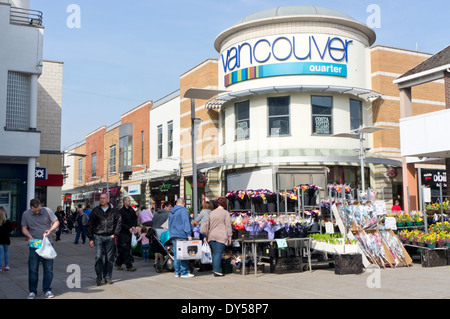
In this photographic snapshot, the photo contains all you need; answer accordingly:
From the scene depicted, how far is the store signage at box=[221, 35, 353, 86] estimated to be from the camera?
27.3 meters

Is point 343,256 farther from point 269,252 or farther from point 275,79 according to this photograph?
point 275,79

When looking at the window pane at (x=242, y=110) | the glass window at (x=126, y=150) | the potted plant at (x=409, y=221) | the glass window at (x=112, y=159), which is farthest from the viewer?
the glass window at (x=112, y=159)

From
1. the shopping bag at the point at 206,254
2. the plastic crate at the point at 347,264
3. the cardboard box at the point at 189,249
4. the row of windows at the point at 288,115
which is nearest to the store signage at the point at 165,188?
the row of windows at the point at 288,115

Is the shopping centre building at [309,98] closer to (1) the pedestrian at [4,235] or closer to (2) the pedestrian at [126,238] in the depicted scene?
(2) the pedestrian at [126,238]

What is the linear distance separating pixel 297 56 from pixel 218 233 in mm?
17471

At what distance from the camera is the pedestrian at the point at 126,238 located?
43.5ft

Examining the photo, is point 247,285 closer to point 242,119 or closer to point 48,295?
point 48,295

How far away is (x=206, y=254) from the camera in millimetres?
12617

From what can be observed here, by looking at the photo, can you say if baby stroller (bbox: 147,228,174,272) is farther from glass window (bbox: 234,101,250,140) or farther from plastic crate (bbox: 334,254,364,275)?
glass window (bbox: 234,101,250,140)

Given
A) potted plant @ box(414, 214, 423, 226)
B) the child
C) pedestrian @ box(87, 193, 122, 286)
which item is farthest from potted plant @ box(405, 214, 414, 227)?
pedestrian @ box(87, 193, 122, 286)

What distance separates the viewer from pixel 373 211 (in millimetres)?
13461

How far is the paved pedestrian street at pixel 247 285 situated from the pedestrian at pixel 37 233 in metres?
0.27

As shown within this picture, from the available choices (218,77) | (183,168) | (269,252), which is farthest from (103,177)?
(269,252)

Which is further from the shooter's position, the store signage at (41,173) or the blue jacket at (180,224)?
the store signage at (41,173)
